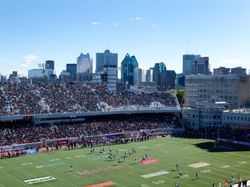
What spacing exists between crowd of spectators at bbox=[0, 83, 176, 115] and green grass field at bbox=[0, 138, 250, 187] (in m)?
15.0

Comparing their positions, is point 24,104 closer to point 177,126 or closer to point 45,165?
point 45,165

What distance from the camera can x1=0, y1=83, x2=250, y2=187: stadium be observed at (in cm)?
4335

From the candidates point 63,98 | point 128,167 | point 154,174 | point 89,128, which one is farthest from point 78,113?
point 154,174

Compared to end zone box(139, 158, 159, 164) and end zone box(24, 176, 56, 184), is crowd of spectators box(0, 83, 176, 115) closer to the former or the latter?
end zone box(139, 158, 159, 164)

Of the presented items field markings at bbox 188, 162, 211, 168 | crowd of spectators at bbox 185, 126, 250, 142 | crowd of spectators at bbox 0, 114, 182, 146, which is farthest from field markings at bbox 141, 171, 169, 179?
crowd of spectators at bbox 185, 126, 250, 142

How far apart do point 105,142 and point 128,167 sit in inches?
705

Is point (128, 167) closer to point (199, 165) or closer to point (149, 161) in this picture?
point (149, 161)

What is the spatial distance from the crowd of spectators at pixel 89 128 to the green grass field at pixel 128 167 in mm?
6803

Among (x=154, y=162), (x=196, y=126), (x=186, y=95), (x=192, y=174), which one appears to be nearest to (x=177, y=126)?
(x=196, y=126)

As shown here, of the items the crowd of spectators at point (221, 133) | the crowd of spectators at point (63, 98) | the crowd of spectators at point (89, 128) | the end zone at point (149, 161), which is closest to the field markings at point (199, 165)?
the end zone at point (149, 161)

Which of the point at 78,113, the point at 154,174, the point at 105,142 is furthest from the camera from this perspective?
the point at 78,113

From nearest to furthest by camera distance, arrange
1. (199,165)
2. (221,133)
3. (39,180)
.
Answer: (39,180) < (199,165) < (221,133)

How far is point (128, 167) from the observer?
4772cm

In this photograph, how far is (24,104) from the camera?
7050 cm
